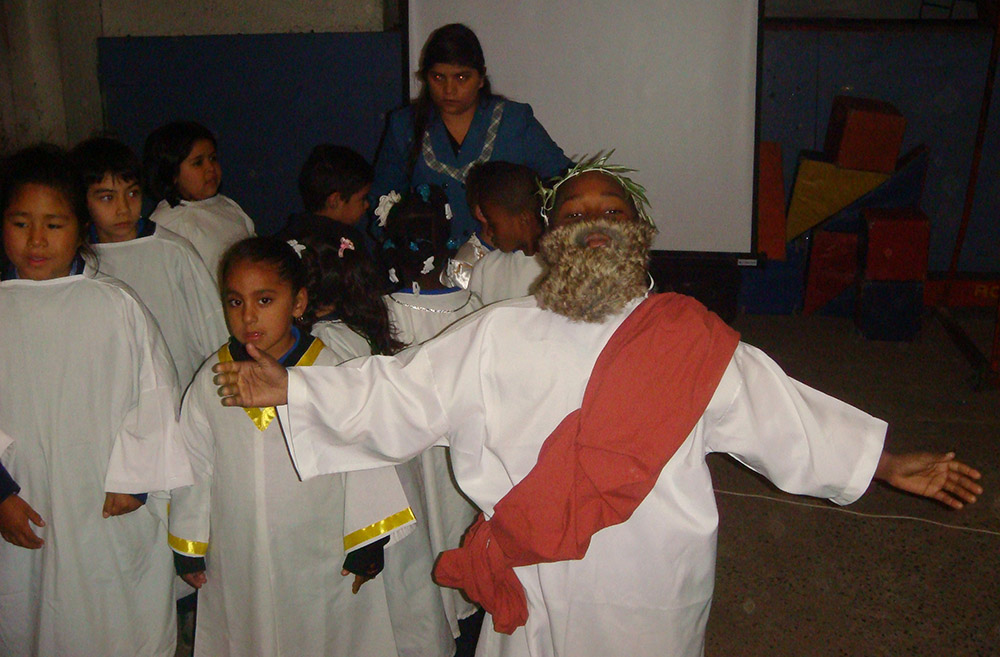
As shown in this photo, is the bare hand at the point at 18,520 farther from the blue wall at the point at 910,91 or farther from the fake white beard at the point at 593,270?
the blue wall at the point at 910,91

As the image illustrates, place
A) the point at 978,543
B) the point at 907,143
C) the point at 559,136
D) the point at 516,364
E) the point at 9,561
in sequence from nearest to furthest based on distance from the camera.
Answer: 1. the point at 516,364
2. the point at 9,561
3. the point at 978,543
4. the point at 559,136
5. the point at 907,143

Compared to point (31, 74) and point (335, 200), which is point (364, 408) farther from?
point (31, 74)

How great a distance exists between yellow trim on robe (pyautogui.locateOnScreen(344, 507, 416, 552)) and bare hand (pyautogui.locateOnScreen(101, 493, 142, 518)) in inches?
21.0

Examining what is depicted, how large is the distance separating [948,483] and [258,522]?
145 cm

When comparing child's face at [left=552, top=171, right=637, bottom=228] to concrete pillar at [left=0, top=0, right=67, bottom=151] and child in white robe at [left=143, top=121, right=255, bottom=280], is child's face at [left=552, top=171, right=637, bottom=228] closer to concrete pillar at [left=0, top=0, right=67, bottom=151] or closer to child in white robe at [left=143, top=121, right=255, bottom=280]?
child in white robe at [left=143, top=121, right=255, bottom=280]

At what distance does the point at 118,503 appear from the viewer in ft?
6.74

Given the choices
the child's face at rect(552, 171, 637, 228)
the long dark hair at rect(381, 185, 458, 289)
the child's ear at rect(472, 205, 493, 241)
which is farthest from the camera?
the child's ear at rect(472, 205, 493, 241)

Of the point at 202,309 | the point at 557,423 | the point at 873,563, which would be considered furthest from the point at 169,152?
the point at 873,563

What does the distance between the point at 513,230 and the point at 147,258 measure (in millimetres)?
1167

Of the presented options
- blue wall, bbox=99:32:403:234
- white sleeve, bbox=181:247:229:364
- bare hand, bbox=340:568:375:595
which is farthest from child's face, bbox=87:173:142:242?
blue wall, bbox=99:32:403:234

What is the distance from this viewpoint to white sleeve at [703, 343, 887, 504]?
5.30 ft

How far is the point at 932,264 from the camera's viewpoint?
6543 mm

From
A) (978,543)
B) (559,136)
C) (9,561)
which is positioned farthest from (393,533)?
(559,136)

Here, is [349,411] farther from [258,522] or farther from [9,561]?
[9,561]
